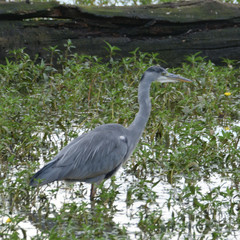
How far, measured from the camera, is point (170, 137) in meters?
6.80

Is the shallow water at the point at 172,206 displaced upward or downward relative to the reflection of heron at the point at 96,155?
downward

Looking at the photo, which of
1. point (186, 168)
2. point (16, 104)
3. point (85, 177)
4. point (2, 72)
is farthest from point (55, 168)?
point (2, 72)

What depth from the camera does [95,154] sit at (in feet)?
17.7

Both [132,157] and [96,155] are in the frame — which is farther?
[132,157]

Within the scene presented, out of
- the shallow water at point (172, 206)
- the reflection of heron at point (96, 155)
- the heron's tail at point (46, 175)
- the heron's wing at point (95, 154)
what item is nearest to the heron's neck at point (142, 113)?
the reflection of heron at point (96, 155)

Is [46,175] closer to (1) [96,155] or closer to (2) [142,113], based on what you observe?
(1) [96,155]

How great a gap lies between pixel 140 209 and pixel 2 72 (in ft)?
12.3

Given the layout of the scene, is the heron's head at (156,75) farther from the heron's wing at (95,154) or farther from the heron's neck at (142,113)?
the heron's wing at (95,154)

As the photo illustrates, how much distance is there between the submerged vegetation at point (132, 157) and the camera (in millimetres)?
4621

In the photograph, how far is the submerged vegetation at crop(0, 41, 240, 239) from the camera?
462 cm

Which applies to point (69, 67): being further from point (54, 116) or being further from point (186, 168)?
point (186, 168)

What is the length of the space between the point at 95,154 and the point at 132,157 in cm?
73

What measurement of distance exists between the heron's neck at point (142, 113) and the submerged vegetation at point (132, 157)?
8.7 inches

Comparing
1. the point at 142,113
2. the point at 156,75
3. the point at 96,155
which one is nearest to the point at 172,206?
the point at 96,155
